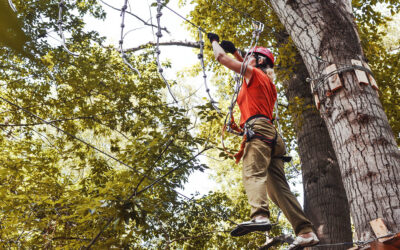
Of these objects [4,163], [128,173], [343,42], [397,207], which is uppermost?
[343,42]

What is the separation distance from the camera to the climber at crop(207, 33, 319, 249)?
2.45 metres

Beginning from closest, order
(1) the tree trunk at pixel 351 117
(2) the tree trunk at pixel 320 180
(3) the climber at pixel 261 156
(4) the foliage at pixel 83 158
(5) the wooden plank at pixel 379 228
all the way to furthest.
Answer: (5) the wooden plank at pixel 379 228, (1) the tree trunk at pixel 351 117, (3) the climber at pixel 261 156, (4) the foliage at pixel 83 158, (2) the tree trunk at pixel 320 180

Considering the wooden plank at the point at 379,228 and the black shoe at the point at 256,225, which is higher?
the black shoe at the point at 256,225

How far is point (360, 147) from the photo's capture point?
2.46 metres

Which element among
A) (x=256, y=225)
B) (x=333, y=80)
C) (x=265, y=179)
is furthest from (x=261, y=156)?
(x=333, y=80)

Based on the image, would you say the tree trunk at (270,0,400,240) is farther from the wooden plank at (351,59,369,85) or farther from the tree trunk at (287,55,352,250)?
the tree trunk at (287,55,352,250)

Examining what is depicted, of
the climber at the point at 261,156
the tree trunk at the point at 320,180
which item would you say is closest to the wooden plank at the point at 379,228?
the climber at the point at 261,156

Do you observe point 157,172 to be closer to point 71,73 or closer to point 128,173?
point 128,173

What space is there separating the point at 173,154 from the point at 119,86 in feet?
6.75

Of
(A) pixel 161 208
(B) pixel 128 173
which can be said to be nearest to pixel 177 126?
(B) pixel 128 173

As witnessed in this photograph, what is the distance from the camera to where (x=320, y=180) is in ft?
14.5

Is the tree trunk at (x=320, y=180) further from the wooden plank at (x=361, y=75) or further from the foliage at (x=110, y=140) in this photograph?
the wooden plank at (x=361, y=75)

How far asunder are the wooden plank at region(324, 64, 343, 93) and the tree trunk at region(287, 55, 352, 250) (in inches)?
77.4

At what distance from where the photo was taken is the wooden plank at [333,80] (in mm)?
2750
